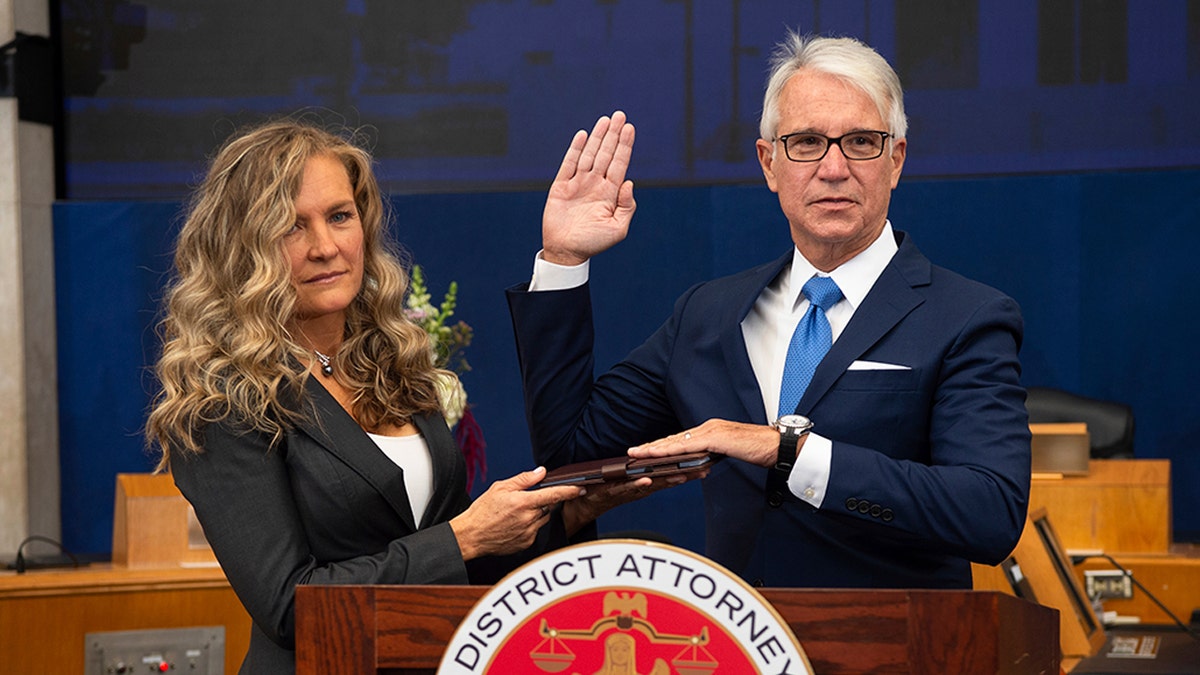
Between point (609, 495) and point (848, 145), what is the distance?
575 millimetres

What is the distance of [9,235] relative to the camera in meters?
5.07

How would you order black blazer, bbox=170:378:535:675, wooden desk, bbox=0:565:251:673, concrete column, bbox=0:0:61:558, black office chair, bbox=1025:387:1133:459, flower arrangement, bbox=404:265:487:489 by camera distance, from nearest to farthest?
black blazer, bbox=170:378:535:675 → wooden desk, bbox=0:565:251:673 → flower arrangement, bbox=404:265:487:489 → black office chair, bbox=1025:387:1133:459 → concrete column, bbox=0:0:61:558

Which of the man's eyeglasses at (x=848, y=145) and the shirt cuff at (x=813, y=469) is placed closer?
the shirt cuff at (x=813, y=469)

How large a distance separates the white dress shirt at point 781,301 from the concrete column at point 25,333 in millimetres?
3897

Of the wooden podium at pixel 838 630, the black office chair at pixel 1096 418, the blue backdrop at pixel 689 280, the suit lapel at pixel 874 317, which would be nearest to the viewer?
the wooden podium at pixel 838 630

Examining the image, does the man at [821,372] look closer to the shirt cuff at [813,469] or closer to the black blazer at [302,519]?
the shirt cuff at [813,469]

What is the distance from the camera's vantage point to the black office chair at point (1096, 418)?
404 cm

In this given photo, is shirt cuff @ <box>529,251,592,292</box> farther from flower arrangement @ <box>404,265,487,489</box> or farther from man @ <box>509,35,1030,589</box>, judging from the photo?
flower arrangement @ <box>404,265,487,489</box>

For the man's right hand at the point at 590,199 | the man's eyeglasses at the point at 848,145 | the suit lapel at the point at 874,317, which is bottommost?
the suit lapel at the point at 874,317

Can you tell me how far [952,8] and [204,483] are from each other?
408cm

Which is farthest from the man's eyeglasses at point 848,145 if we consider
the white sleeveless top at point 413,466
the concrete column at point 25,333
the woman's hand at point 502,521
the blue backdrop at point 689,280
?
the concrete column at point 25,333

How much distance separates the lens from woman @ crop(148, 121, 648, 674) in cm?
162

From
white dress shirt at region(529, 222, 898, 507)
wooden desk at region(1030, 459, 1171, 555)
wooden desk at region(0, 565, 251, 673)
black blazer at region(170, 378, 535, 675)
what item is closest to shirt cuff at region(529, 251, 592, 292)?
white dress shirt at region(529, 222, 898, 507)

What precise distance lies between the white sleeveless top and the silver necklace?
12 centimetres
